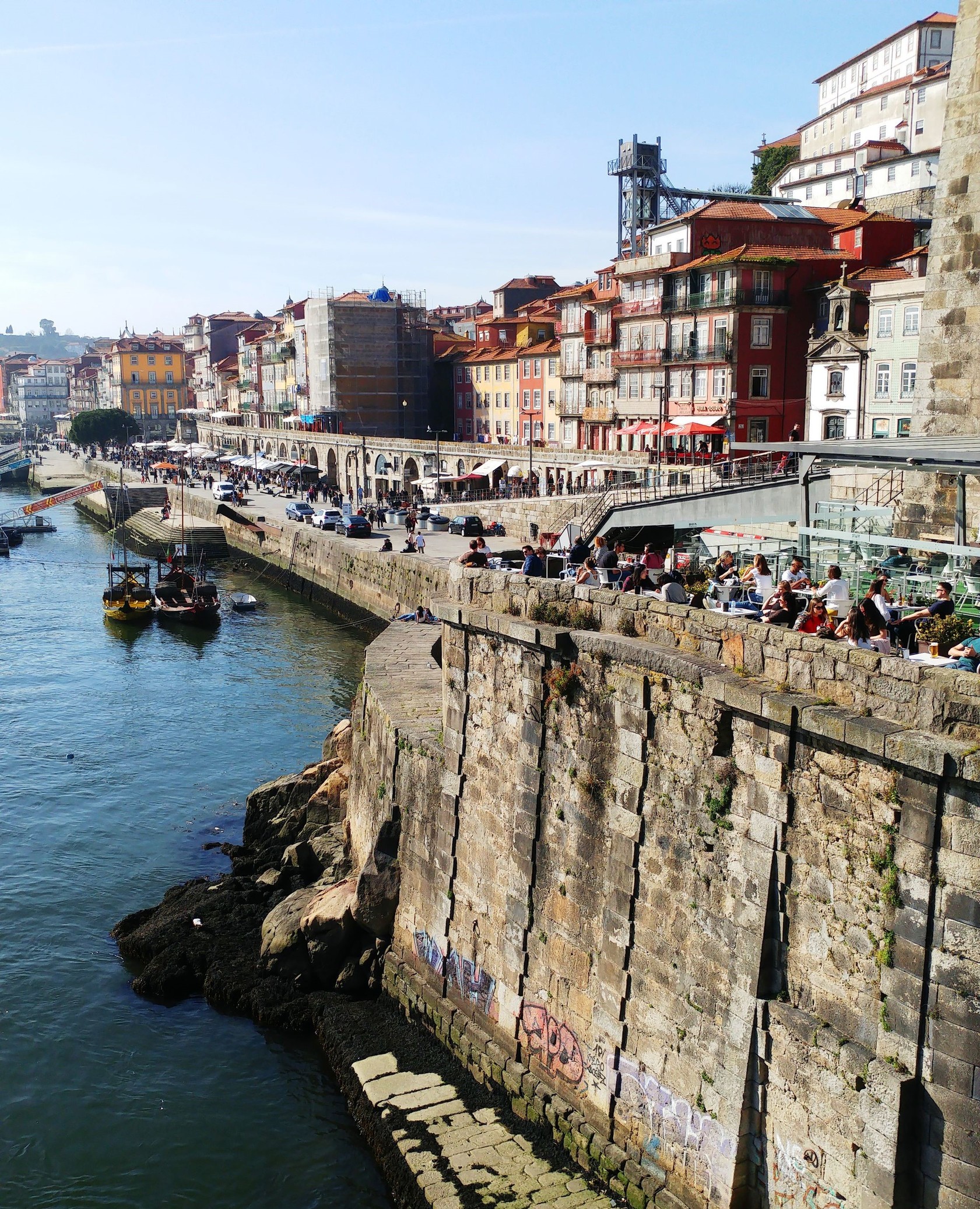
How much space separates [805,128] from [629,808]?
80717mm

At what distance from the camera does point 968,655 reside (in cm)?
1123

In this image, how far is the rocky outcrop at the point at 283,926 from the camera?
1741 centimetres

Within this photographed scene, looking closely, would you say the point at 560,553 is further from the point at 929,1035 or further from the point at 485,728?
the point at 929,1035

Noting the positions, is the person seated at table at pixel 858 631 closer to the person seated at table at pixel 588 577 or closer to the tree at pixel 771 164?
the person seated at table at pixel 588 577

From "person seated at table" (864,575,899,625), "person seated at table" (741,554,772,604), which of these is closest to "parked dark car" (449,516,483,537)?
"person seated at table" (741,554,772,604)

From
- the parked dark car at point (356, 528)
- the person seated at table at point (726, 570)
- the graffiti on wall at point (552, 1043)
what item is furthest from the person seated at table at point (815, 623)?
the parked dark car at point (356, 528)

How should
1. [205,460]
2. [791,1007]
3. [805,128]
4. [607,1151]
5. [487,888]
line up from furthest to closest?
[205,460]
[805,128]
[487,888]
[607,1151]
[791,1007]

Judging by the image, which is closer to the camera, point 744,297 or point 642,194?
point 744,297

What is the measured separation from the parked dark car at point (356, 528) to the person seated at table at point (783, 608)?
42.1 m

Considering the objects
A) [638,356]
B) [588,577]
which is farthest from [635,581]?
[638,356]

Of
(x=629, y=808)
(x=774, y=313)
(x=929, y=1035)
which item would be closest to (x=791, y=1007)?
(x=929, y=1035)

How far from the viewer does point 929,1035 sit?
8.77 meters

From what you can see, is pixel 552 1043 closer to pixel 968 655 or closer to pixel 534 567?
pixel 968 655

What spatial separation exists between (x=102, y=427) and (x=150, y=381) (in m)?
32.4
